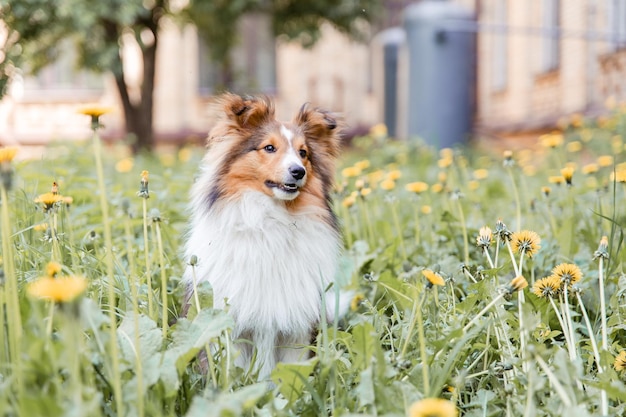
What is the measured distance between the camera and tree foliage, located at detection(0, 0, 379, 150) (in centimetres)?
936

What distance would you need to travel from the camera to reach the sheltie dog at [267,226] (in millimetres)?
2922

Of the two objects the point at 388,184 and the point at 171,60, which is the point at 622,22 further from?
the point at 171,60

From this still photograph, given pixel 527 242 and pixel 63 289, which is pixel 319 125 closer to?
pixel 527 242

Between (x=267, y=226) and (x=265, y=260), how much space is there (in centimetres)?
18

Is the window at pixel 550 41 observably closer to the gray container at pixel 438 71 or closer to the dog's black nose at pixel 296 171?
the gray container at pixel 438 71

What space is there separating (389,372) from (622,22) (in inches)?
406

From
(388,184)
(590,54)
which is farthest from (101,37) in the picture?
(388,184)

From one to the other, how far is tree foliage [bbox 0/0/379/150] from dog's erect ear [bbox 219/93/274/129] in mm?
6372

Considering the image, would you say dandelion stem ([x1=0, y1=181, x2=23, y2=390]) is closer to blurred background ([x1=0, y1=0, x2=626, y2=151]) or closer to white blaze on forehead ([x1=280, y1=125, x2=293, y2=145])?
white blaze on forehead ([x1=280, y1=125, x2=293, y2=145])

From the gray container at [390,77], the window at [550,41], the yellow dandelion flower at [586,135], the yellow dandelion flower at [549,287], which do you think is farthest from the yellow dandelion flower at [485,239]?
the gray container at [390,77]

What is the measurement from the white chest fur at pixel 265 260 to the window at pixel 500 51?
14.0m

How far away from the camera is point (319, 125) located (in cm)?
362

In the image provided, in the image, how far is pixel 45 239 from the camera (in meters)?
2.75

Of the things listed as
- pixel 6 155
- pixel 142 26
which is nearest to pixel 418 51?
pixel 142 26
